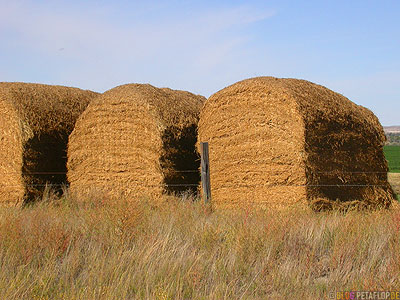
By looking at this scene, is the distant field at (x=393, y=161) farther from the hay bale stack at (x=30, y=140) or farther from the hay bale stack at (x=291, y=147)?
the hay bale stack at (x=30, y=140)

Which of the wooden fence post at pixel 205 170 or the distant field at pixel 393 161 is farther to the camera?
the distant field at pixel 393 161

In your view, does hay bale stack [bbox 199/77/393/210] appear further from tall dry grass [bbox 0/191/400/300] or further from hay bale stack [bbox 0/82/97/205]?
hay bale stack [bbox 0/82/97/205]

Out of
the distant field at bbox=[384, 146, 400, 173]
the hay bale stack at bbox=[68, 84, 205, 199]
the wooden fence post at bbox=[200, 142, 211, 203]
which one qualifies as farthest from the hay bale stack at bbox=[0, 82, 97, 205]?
the distant field at bbox=[384, 146, 400, 173]

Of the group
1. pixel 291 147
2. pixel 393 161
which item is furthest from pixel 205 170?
pixel 393 161

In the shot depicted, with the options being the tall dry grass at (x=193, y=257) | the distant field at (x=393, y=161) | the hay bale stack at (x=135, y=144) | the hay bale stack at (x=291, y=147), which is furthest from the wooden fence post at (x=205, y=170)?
the distant field at (x=393, y=161)

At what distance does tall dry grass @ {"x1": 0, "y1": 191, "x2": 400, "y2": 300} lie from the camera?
505 centimetres

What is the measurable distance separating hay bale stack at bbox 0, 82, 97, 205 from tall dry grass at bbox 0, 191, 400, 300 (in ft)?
12.1

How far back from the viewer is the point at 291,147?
29.7 ft

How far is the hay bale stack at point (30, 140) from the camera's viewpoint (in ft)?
36.8

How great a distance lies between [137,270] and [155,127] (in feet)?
17.5

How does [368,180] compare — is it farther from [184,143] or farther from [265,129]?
[184,143]

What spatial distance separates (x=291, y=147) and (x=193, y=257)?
3816 mm

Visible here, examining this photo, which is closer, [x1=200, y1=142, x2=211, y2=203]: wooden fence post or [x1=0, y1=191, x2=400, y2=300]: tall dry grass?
[x1=0, y1=191, x2=400, y2=300]: tall dry grass

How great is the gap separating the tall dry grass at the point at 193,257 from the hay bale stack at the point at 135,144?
110 inches
